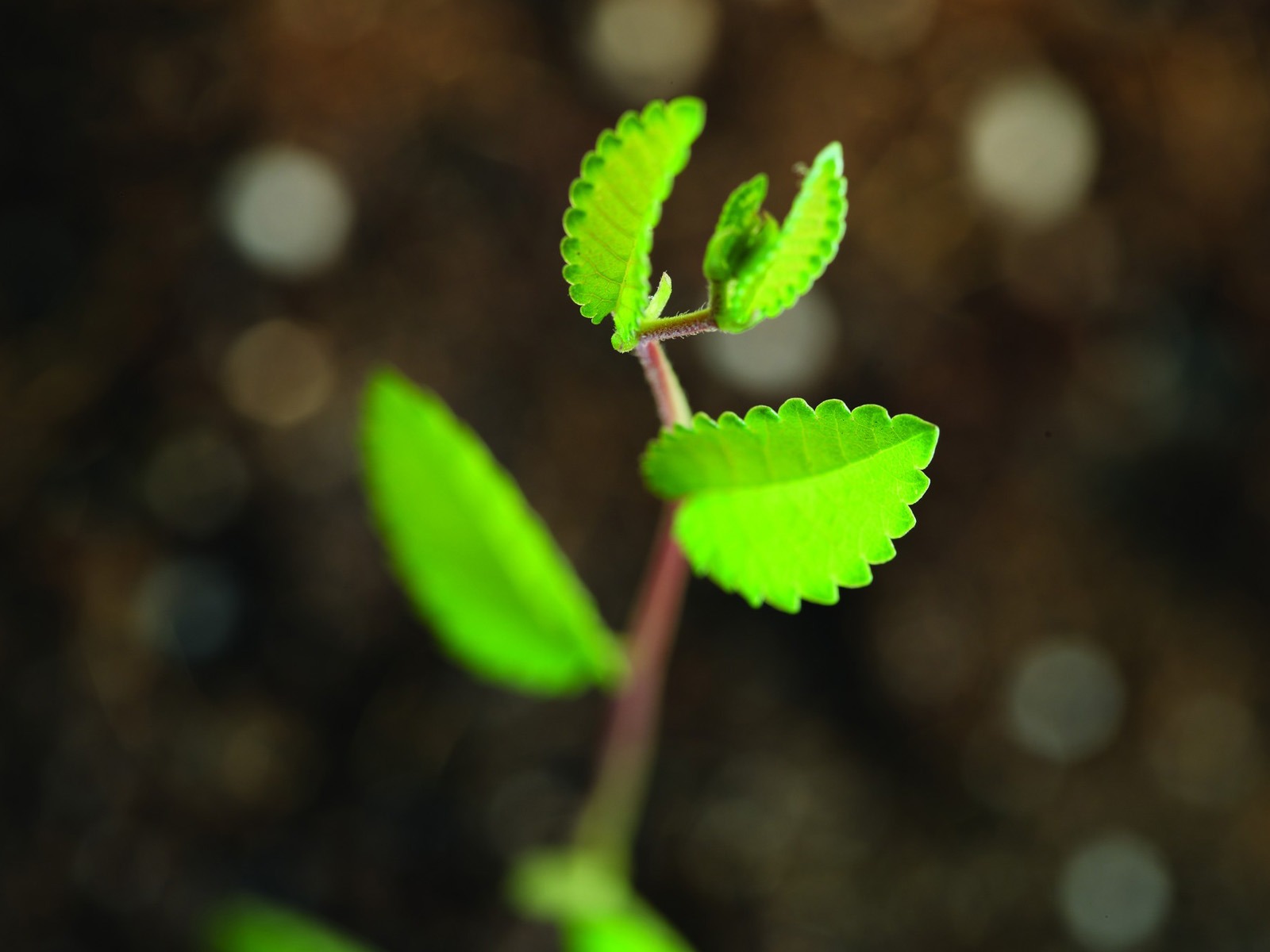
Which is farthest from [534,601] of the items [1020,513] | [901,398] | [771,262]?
[1020,513]

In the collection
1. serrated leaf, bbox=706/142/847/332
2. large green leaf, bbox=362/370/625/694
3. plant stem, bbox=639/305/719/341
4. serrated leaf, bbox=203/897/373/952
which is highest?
serrated leaf, bbox=706/142/847/332

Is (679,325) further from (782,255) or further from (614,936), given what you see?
(614,936)

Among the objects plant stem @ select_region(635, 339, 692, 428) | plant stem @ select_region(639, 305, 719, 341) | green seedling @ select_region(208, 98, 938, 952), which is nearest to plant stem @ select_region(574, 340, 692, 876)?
green seedling @ select_region(208, 98, 938, 952)

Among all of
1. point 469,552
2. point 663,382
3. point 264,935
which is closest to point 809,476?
point 663,382

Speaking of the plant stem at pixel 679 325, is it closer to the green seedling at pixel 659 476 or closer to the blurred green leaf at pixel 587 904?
the green seedling at pixel 659 476

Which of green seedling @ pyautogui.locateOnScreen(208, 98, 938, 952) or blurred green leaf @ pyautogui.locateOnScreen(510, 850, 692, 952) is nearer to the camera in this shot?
green seedling @ pyautogui.locateOnScreen(208, 98, 938, 952)

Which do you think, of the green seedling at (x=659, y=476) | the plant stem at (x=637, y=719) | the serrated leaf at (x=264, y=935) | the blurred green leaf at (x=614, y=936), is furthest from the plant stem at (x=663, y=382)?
the serrated leaf at (x=264, y=935)

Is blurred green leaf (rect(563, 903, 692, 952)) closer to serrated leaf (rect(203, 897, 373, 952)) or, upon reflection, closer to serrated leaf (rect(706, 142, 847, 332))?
serrated leaf (rect(203, 897, 373, 952))
